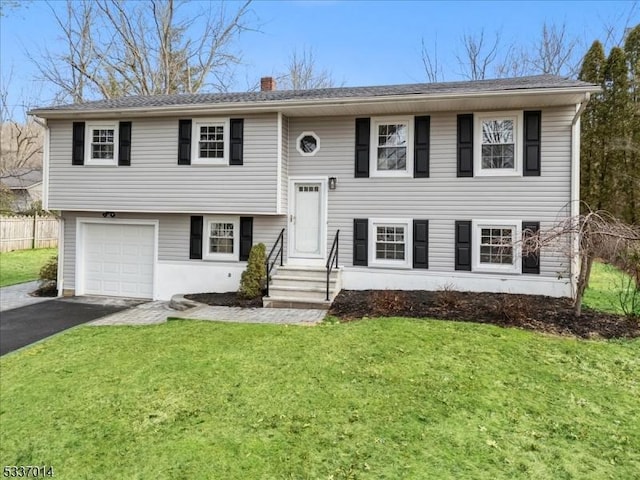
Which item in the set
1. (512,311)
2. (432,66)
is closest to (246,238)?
(512,311)

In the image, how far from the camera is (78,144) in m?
10.9

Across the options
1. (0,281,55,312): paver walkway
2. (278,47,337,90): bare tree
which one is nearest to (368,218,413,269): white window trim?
(0,281,55,312): paver walkway

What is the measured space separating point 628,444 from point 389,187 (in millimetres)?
7078

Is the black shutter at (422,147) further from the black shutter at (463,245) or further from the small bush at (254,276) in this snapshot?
the small bush at (254,276)

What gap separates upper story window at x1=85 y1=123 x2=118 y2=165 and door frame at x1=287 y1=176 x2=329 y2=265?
4.77 meters

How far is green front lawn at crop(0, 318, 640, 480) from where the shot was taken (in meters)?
3.45

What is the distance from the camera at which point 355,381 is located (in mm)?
4902

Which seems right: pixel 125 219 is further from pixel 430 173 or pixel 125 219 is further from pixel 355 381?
pixel 355 381

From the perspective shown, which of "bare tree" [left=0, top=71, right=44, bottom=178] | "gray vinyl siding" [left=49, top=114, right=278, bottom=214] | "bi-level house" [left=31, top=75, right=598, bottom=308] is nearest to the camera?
"bi-level house" [left=31, top=75, right=598, bottom=308]

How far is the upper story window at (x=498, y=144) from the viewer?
9.15m

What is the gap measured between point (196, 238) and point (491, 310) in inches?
282

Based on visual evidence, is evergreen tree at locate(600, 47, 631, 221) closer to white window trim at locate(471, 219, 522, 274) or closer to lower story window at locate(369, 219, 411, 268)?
white window trim at locate(471, 219, 522, 274)

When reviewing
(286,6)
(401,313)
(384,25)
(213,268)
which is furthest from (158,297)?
(384,25)

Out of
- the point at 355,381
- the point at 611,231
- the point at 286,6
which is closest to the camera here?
the point at 355,381
